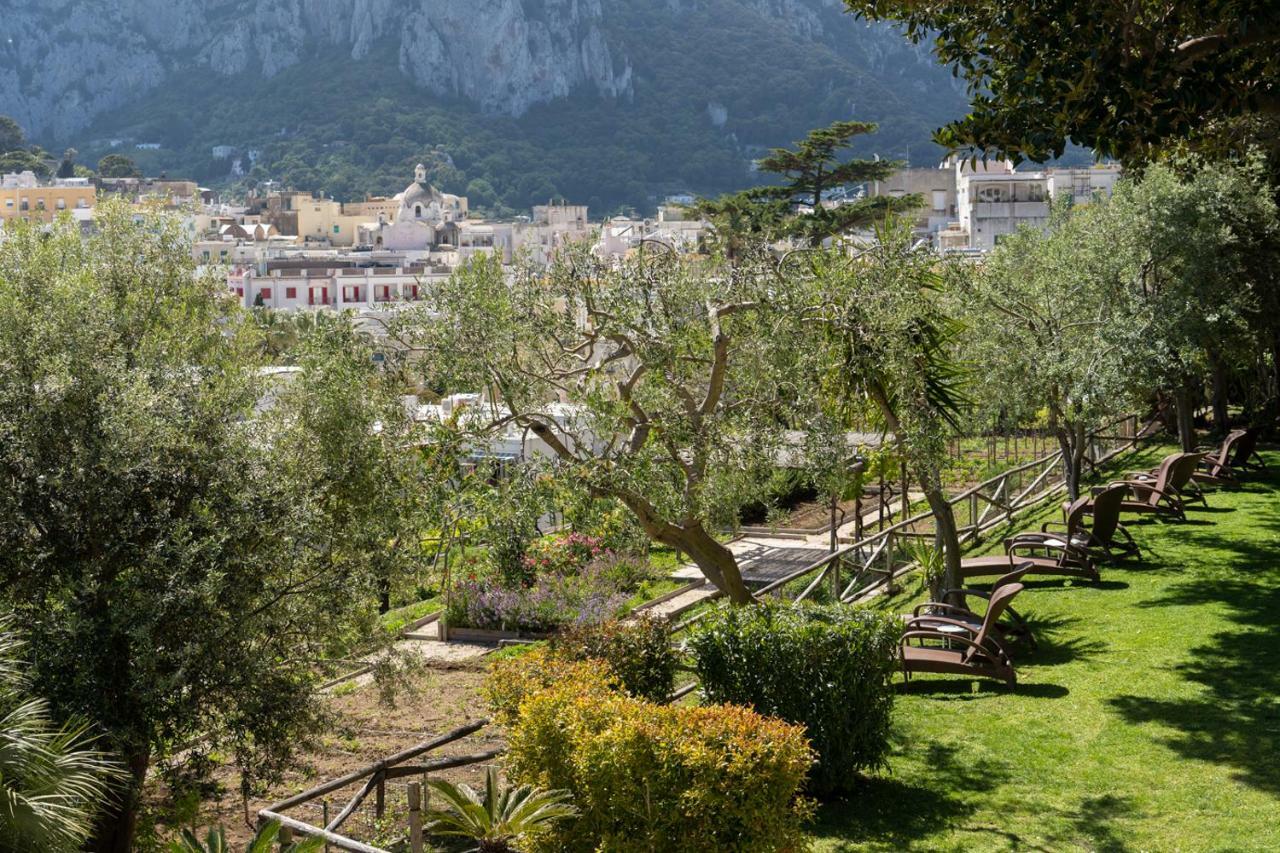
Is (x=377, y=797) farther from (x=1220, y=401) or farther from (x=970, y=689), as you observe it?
(x=1220, y=401)

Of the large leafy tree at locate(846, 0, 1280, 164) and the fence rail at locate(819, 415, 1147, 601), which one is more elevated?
the large leafy tree at locate(846, 0, 1280, 164)

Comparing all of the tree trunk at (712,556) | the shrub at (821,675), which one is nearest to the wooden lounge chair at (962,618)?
the tree trunk at (712,556)

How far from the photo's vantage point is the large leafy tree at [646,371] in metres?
11.2

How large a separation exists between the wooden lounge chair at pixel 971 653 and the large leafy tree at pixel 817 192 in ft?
119

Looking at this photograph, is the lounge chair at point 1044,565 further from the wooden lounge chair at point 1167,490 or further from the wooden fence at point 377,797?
the wooden fence at point 377,797

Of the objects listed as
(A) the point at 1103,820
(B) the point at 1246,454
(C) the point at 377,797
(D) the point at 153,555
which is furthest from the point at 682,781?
(B) the point at 1246,454

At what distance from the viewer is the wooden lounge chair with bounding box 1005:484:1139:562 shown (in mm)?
13711

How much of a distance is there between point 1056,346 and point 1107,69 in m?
6.60

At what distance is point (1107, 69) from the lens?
9.90 m

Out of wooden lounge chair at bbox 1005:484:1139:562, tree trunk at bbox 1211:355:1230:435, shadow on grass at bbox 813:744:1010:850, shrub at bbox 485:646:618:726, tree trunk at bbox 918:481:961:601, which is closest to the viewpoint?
shadow on grass at bbox 813:744:1010:850

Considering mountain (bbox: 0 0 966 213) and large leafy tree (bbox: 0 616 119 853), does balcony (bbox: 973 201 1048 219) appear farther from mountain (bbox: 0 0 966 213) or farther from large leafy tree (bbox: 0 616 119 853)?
large leafy tree (bbox: 0 616 119 853)

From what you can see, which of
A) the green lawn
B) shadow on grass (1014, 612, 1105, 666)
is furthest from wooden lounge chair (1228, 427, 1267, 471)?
shadow on grass (1014, 612, 1105, 666)

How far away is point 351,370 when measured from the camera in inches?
551

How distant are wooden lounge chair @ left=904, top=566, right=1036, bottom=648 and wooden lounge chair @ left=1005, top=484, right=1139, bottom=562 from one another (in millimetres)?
795
